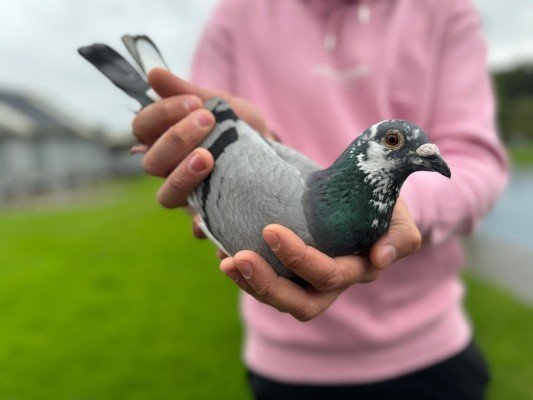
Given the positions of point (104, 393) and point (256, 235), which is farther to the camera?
point (104, 393)

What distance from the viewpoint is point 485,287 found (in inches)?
179

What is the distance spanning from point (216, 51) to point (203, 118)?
1.62ft

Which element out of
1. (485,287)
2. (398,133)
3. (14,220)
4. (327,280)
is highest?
(398,133)

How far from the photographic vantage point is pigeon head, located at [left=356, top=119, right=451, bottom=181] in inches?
33.5

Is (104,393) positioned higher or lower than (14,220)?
higher

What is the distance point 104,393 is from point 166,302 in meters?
1.43

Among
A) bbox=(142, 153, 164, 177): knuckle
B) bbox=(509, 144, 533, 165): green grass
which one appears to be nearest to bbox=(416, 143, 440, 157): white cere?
bbox=(142, 153, 164, 177): knuckle

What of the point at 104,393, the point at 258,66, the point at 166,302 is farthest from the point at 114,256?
the point at 258,66

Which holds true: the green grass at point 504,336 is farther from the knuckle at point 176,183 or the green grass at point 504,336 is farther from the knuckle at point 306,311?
the knuckle at point 176,183

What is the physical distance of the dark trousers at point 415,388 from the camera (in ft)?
4.54

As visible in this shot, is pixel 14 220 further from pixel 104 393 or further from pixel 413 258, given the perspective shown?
pixel 413 258

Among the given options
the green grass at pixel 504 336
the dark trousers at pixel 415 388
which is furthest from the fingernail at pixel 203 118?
the green grass at pixel 504 336

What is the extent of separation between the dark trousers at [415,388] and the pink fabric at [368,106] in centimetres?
3

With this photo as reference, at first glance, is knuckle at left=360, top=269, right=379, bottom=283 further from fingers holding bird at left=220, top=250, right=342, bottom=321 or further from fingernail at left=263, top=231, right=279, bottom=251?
fingernail at left=263, top=231, right=279, bottom=251
